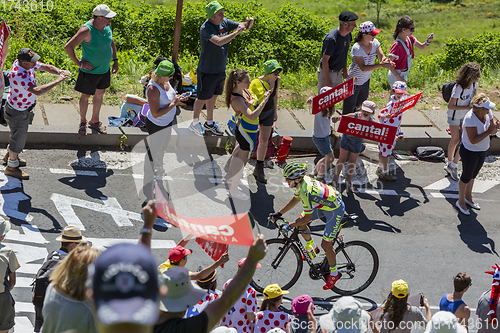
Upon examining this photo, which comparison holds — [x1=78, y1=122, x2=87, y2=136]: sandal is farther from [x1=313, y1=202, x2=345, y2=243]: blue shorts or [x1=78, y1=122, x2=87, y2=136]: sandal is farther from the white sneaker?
[x1=313, y1=202, x2=345, y2=243]: blue shorts

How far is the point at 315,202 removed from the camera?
6289mm

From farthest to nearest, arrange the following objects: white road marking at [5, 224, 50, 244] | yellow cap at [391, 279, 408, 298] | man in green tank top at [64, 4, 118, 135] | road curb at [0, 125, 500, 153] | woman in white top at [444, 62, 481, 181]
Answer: road curb at [0, 125, 500, 153] < woman in white top at [444, 62, 481, 181] < man in green tank top at [64, 4, 118, 135] < white road marking at [5, 224, 50, 244] < yellow cap at [391, 279, 408, 298]

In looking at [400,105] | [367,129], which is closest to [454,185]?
[400,105]

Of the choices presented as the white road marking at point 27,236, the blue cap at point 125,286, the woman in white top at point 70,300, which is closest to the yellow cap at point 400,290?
Result: the woman in white top at point 70,300

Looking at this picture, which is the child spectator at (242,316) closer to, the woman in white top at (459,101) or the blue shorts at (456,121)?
the woman in white top at (459,101)

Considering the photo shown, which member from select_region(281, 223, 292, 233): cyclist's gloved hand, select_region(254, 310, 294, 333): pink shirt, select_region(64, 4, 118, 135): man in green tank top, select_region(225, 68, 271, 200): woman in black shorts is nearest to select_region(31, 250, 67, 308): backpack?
select_region(254, 310, 294, 333): pink shirt

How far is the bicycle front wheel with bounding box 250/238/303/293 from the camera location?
257 inches

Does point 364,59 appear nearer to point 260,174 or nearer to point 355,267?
point 260,174

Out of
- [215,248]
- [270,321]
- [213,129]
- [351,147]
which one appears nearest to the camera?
[270,321]

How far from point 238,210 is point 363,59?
12.3 ft

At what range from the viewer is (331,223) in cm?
641

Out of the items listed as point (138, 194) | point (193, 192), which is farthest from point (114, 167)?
point (193, 192)

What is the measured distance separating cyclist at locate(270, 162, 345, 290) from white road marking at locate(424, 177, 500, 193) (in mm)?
3510

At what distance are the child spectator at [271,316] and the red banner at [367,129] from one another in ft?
13.2
